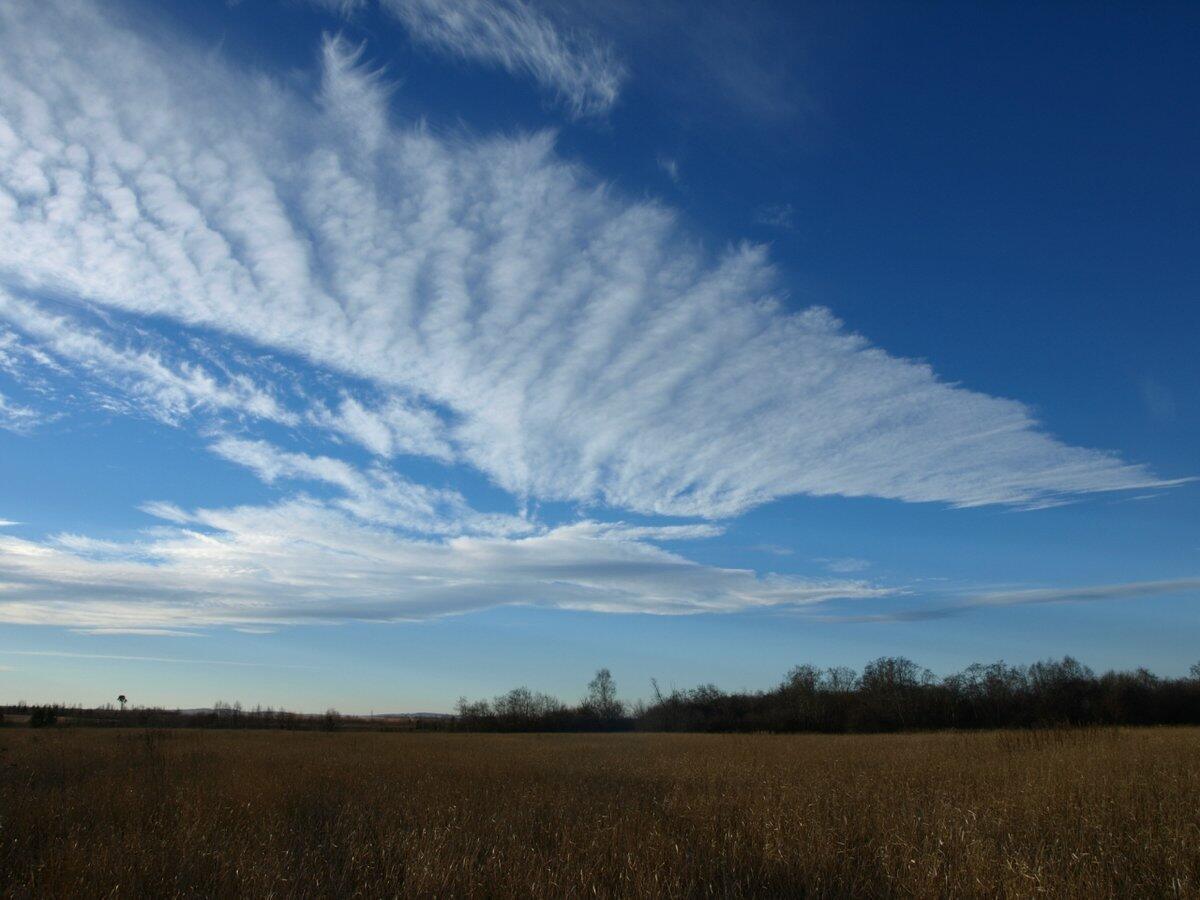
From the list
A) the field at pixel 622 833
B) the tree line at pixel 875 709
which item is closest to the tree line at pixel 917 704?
the tree line at pixel 875 709

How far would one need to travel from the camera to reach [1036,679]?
64125mm

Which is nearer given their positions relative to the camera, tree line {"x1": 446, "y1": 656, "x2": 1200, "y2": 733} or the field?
the field

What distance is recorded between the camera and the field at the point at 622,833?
7.06 metres

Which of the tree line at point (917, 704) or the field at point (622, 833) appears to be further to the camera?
the tree line at point (917, 704)

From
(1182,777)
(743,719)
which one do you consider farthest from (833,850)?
(743,719)

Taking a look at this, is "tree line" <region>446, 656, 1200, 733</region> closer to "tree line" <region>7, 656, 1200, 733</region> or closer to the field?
"tree line" <region>7, 656, 1200, 733</region>

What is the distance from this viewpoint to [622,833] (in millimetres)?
9266

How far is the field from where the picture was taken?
7.06 m

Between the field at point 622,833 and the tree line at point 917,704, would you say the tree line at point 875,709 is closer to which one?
the tree line at point 917,704

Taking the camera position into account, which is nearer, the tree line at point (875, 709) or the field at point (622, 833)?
the field at point (622, 833)

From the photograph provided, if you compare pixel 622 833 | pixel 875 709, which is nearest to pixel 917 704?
pixel 875 709

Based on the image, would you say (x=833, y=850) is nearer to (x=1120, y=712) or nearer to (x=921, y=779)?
(x=921, y=779)

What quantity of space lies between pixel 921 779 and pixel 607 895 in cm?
1057

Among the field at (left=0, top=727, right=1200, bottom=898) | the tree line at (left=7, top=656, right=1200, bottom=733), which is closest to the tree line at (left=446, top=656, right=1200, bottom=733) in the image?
the tree line at (left=7, top=656, right=1200, bottom=733)
